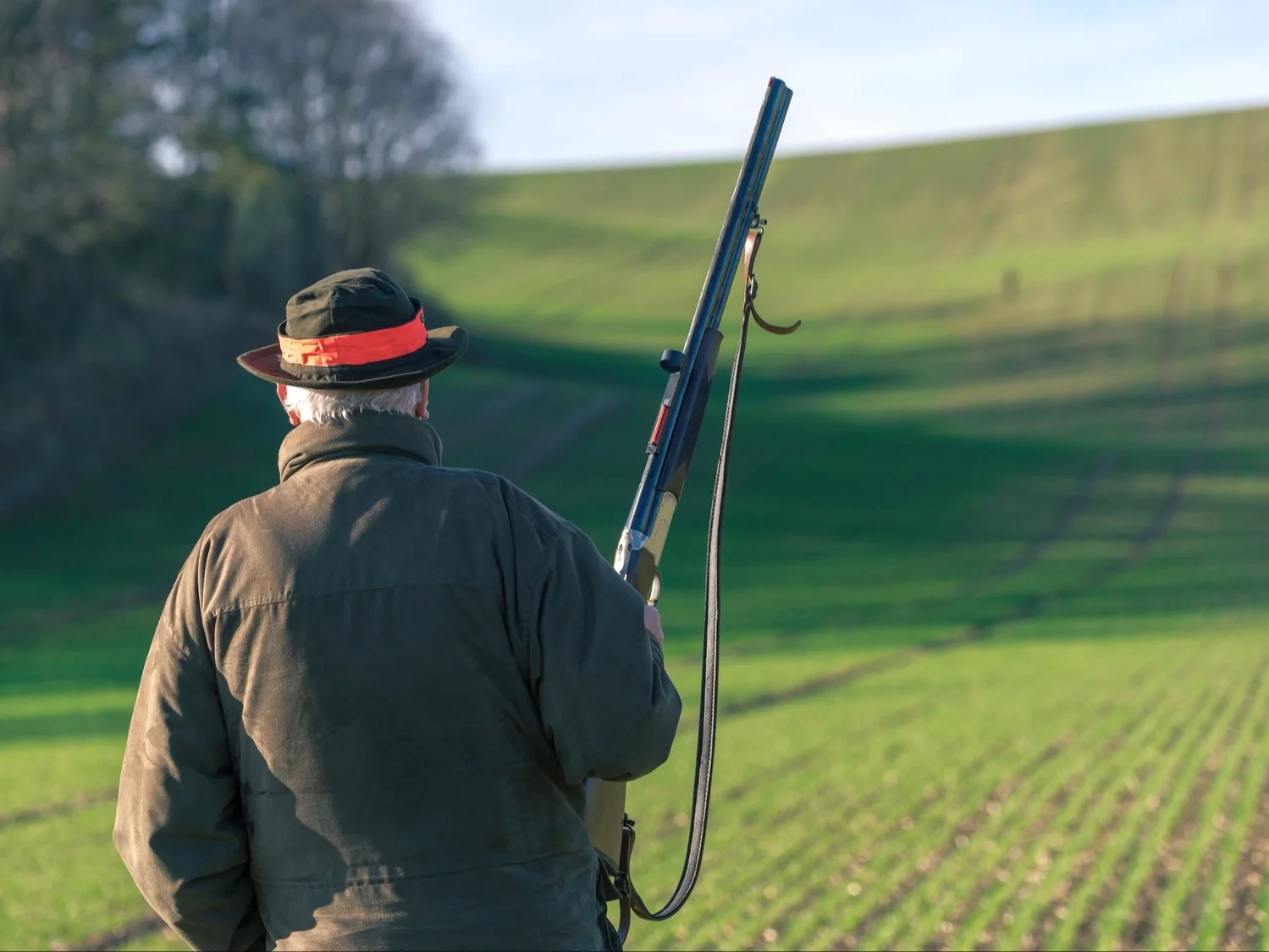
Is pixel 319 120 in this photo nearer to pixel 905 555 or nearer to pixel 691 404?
pixel 905 555

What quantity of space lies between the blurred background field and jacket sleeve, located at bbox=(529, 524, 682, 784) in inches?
174

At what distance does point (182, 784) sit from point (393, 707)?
0.39 meters

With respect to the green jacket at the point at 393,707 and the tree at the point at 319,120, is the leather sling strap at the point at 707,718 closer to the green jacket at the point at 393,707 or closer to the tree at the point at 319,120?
the green jacket at the point at 393,707

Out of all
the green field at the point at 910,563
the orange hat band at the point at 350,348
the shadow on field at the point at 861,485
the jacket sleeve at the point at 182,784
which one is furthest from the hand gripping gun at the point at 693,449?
the shadow on field at the point at 861,485

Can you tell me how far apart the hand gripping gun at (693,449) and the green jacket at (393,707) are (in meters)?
0.61

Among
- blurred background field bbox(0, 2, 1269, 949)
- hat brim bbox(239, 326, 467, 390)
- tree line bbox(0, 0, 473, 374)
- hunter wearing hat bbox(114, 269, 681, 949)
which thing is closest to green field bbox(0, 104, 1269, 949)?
blurred background field bbox(0, 2, 1269, 949)

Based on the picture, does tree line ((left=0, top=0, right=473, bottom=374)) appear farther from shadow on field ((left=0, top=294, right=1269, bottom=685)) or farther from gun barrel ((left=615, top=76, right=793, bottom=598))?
gun barrel ((left=615, top=76, right=793, bottom=598))

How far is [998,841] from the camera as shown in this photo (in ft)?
26.5

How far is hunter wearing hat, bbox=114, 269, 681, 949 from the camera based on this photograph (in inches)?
92.4

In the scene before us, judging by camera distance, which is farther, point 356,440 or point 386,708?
point 356,440

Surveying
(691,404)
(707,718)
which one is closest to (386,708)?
(707,718)

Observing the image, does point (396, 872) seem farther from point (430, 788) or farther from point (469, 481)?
point (469, 481)

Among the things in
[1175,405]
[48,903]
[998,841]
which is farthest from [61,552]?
[1175,405]

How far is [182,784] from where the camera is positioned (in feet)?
7.90
